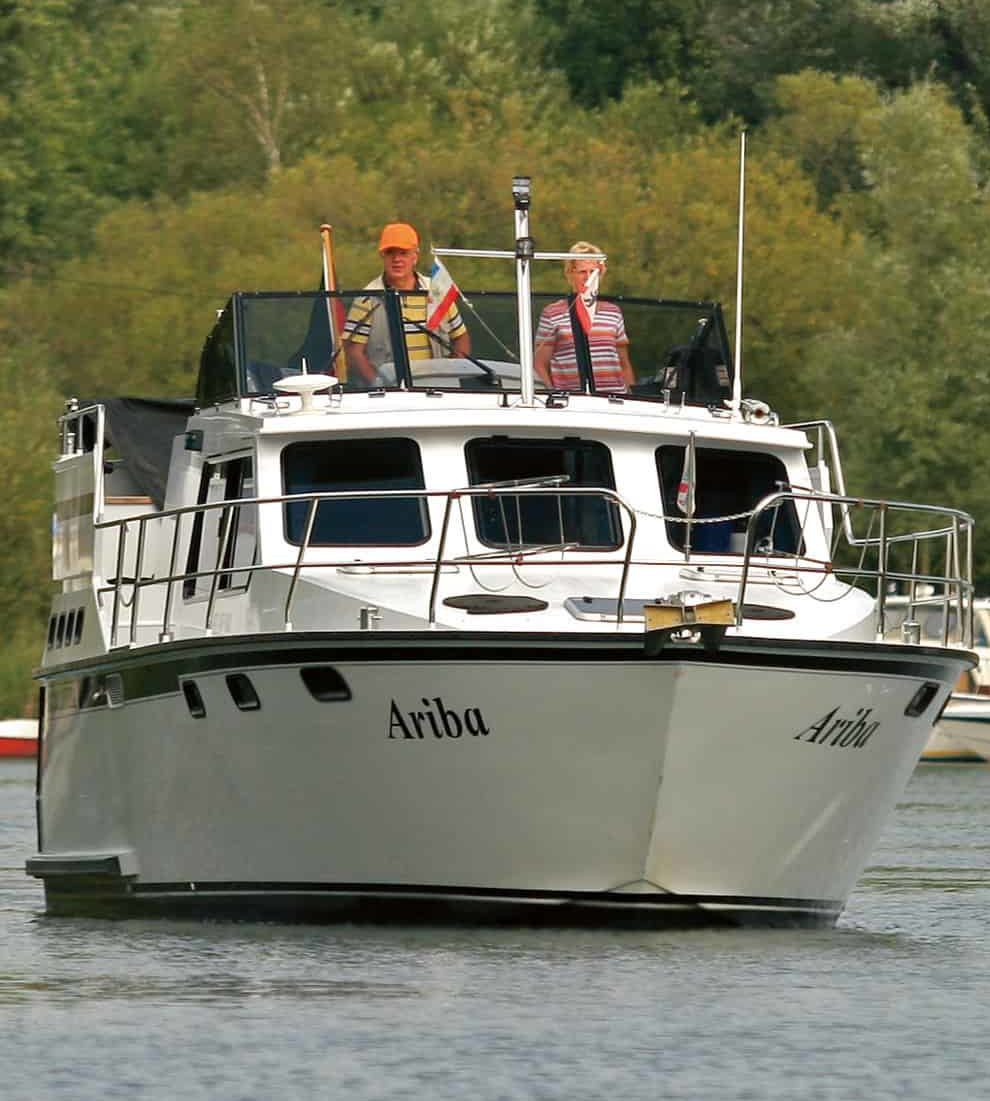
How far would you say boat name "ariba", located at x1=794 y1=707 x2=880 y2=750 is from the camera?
1797cm

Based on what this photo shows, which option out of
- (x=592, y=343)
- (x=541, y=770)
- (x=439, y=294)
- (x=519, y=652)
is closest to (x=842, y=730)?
(x=541, y=770)

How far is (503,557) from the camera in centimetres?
1819

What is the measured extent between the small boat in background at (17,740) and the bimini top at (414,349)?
92.0 feet

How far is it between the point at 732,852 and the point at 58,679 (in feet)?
18.5

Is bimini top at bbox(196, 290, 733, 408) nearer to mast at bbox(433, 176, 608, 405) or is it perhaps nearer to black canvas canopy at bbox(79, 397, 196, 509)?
mast at bbox(433, 176, 608, 405)

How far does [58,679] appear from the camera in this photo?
21656 millimetres

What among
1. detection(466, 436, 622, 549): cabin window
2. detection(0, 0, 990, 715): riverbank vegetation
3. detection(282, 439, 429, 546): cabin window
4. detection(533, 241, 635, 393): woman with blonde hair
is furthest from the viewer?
detection(0, 0, 990, 715): riverbank vegetation

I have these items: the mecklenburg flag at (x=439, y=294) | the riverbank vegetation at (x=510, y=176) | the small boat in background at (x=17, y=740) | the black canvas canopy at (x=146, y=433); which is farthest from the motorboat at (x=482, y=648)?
the riverbank vegetation at (x=510, y=176)

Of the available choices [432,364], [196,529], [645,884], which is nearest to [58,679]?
[196,529]

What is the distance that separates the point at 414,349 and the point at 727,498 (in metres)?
2.14

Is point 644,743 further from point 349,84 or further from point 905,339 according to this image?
point 349,84

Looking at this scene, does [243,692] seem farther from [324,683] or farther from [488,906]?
[488,906]

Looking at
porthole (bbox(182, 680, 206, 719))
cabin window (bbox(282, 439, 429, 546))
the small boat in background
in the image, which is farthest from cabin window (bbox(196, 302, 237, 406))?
the small boat in background

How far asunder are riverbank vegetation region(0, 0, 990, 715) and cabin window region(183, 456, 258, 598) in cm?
3240
